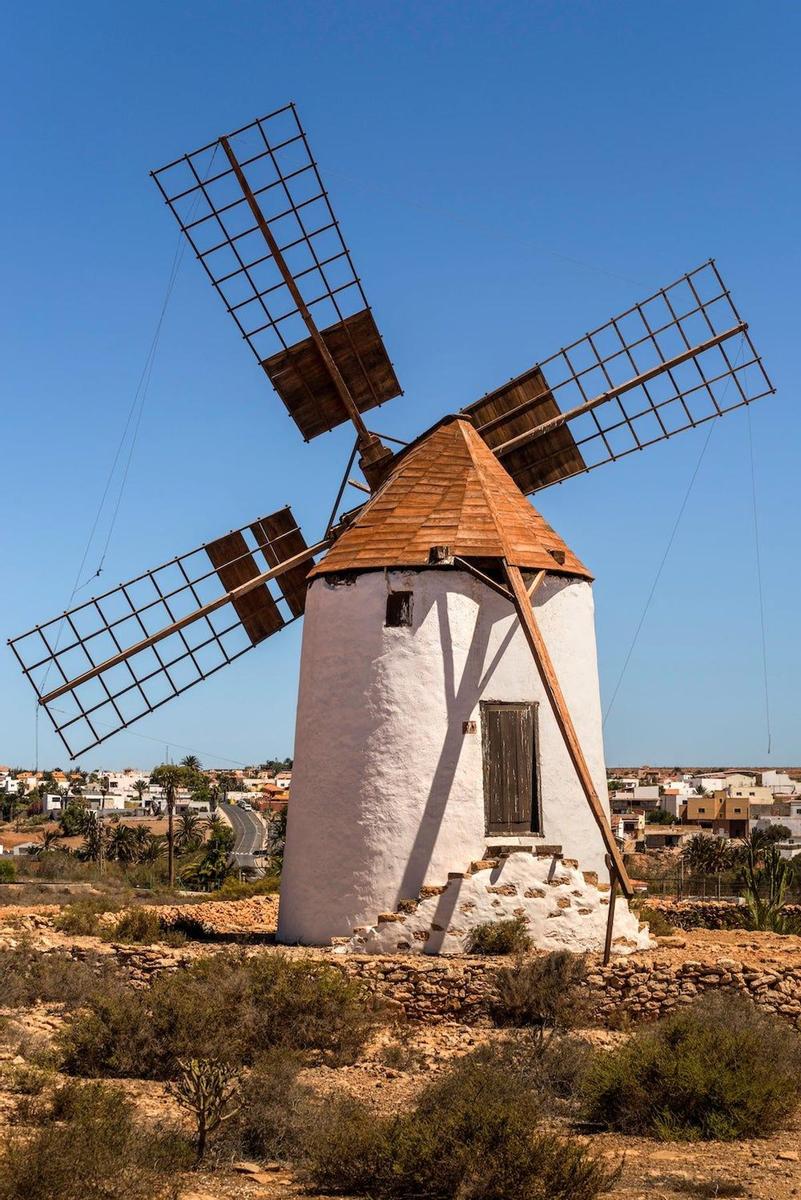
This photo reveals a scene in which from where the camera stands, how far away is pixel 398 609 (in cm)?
1475

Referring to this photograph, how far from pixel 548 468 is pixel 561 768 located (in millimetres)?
5333

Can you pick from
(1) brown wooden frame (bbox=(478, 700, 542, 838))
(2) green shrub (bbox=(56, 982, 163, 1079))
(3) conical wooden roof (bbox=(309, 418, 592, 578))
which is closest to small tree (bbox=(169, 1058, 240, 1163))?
(2) green shrub (bbox=(56, 982, 163, 1079))

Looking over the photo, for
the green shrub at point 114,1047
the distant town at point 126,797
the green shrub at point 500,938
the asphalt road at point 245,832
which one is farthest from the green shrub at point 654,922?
the distant town at point 126,797

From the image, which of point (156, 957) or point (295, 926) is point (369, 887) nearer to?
point (295, 926)

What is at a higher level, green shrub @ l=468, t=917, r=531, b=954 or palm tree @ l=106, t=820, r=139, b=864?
green shrub @ l=468, t=917, r=531, b=954

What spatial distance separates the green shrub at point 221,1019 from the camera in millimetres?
10359

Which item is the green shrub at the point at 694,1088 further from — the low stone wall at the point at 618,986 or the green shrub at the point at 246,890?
the green shrub at the point at 246,890

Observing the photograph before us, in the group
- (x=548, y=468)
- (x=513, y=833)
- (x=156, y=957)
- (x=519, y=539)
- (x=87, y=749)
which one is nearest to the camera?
(x=156, y=957)

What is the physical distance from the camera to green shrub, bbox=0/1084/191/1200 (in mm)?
6777

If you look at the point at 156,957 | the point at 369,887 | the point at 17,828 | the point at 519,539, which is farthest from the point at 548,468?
the point at 17,828

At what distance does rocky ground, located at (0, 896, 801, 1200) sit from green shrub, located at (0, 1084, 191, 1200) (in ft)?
0.74

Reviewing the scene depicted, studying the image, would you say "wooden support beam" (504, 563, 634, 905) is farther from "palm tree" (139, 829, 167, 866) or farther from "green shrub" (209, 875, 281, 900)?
"palm tree" (139, 829, 167, 866)

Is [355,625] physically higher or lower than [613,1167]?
higher

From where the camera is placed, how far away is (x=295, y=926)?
48.8 ft
